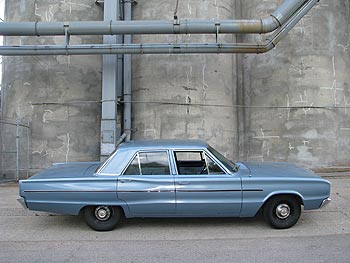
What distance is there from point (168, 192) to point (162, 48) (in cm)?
572

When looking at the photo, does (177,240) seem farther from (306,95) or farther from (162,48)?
(306,95)

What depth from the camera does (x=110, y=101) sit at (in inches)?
427

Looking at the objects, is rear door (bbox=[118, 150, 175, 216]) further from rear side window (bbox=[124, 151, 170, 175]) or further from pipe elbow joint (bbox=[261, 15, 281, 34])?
pipe elbow joint (bbox=[261, 15, 281, 34])

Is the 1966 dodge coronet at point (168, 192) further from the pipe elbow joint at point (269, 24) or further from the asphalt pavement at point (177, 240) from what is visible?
the pipe elbow joint at point (269, 24)

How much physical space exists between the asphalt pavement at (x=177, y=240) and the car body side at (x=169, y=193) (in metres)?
0.34

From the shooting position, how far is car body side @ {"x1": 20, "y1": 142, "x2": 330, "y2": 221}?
17.2 ft

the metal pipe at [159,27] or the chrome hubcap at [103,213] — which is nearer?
the chrome hubcap at [103,213]

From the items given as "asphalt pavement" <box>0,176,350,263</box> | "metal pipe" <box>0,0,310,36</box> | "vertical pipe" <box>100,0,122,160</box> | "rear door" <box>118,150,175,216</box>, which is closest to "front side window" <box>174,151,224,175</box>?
"rear door" <box>118,150,175,216</box>

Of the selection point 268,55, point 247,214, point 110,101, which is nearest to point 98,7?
point 110,101

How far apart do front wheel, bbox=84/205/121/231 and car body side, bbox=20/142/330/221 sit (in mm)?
148

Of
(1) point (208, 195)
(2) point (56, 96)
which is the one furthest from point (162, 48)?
(1) point (208, 195)

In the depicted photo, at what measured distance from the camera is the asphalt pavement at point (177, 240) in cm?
432

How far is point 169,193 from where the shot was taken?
5227 millimetres

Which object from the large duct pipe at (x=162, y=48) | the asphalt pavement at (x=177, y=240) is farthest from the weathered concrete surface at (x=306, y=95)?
the asphalt pavement at (x=177, y=240)
